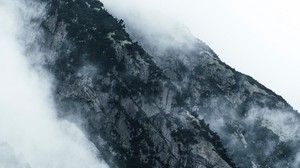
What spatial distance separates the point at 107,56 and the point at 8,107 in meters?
33.3

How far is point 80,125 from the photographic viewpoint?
166250 mm

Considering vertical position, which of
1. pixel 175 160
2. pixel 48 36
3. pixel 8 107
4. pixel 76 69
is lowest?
pixel 175 160

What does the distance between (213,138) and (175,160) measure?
19726mm

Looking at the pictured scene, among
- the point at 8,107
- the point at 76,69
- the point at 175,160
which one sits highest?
the point at 76,69

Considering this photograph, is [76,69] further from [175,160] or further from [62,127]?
[175,160]

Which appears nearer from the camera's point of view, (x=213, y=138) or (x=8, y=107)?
(x=8, y=107)

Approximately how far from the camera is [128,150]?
164000mm

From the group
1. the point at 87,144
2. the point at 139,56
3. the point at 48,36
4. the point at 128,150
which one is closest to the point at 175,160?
the point at 128,150

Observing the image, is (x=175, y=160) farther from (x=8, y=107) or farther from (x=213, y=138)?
(x=8, y=107)

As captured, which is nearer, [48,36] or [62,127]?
[62,127]

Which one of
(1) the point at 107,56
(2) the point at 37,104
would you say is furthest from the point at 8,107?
(1) the point at 107,56

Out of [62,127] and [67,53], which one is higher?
[67,53]

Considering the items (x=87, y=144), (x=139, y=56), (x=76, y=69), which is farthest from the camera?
(x=139, y=56)

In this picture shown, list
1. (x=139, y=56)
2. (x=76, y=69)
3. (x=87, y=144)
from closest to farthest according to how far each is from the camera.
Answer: (x=87, y=144), (x=76, y=69), (x=139, y=56)
